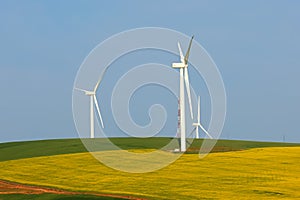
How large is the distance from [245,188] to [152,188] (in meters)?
8.40

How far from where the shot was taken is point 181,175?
207ft

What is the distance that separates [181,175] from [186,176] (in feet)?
3.25

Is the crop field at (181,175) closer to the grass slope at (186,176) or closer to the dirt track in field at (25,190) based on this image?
the grass slope at (186,176)

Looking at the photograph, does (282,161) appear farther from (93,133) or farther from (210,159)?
(93,133)

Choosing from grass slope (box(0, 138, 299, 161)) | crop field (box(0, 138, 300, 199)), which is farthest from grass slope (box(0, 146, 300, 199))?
grass slope (box(0, 138, 299, 161))

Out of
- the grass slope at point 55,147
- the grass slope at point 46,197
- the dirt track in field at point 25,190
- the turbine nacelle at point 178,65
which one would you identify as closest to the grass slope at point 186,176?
the dirt track in field at point 25,190

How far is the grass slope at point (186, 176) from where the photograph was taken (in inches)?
2066

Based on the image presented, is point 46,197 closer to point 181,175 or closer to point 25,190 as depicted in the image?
point 25,190

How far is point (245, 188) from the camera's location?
176 ft

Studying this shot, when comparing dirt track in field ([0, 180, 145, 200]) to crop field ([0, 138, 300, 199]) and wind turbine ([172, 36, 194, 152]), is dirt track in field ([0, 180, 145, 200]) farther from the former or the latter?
wind turbine ([172, 36, 194, 152])

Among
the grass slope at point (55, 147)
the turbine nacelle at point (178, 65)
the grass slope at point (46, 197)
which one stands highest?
the turbine nacelle at point (178, 65)

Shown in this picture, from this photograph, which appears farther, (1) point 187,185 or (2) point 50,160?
(2) point 50,160

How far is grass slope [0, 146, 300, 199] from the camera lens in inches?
2066

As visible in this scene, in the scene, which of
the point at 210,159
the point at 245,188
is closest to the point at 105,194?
the point at 245,188
